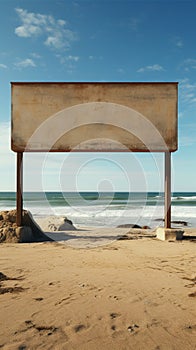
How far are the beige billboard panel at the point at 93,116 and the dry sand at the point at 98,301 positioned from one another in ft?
12.4

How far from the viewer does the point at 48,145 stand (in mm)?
9711

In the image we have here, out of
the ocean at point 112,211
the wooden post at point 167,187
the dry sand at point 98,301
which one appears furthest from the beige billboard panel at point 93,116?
the ocean at point 112,211

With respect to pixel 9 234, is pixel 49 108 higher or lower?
higher

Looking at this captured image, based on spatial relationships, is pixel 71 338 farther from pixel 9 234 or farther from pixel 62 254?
pixel 9 234

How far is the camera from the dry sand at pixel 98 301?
127 inches

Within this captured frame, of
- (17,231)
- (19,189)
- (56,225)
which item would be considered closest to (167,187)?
(19,189)

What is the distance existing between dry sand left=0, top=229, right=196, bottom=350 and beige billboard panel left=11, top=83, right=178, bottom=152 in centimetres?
379

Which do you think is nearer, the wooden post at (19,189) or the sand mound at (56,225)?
the wooden post at (19,189)

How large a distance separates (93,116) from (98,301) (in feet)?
21.6

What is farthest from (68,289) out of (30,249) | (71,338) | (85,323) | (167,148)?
(167,148)

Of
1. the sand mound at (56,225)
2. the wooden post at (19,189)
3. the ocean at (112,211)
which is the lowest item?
the ocean at (112,211)

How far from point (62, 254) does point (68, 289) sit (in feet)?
9.62

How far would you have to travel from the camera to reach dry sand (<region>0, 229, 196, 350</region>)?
3.24 metres

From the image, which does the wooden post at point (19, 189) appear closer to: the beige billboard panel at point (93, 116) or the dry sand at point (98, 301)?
the beige billboard panel at point (93, 116)
